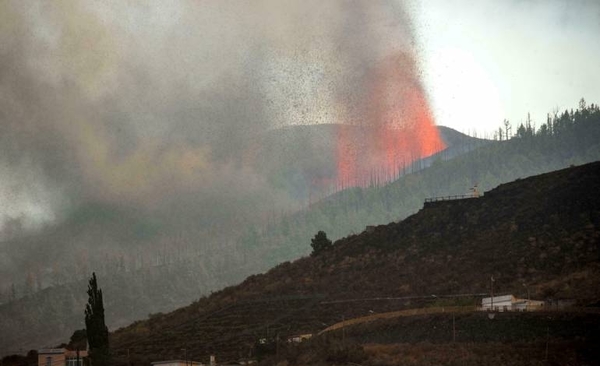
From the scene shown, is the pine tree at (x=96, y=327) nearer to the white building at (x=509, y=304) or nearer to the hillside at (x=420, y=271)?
the hillside at (x=420, y=271)

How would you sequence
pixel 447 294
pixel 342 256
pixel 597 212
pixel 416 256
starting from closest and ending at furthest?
pixel 447 294, pixel 597 212, pixel 416 256, pixel 342 256

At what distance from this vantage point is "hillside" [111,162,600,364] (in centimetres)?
14700

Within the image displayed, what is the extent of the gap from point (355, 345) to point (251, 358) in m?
17.4

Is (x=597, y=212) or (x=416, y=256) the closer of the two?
(x=597, y=212)

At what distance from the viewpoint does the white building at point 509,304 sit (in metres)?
128

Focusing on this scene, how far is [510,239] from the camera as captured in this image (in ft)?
526

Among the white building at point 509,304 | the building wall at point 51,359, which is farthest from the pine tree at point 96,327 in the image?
the white building at point 509,304

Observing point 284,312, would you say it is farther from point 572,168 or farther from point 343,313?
point 572,168

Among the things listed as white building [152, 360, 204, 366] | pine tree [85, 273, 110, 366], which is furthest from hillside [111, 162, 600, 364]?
white building [152, 360, 204, 366]

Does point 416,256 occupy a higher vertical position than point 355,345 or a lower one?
higher

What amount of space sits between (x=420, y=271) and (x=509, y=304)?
32.6m

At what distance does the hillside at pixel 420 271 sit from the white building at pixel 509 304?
2563mm

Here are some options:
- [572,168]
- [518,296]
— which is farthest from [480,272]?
[572,168]

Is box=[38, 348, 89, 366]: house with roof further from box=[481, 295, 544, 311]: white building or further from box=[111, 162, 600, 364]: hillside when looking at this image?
box=[481, 295, 544, 311]: white building
